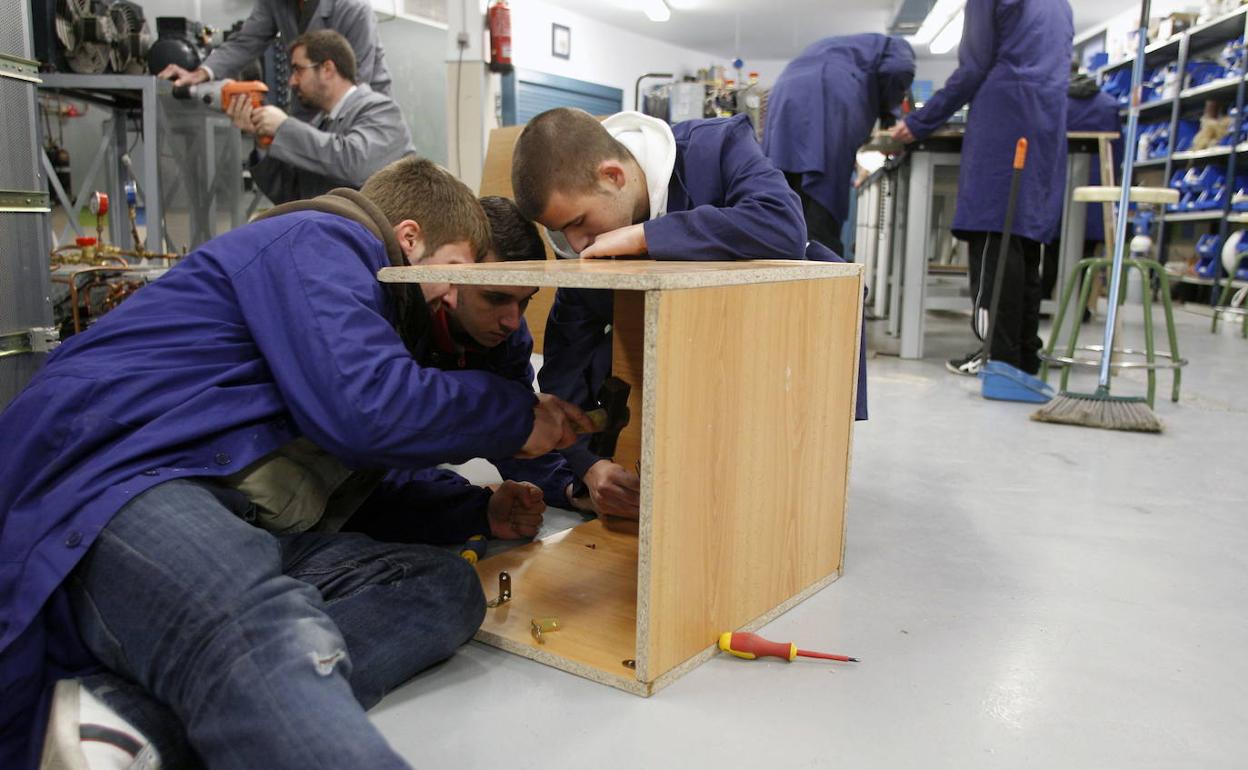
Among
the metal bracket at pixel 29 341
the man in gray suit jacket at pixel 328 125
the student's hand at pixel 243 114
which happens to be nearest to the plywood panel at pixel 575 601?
the metal bracket at pixel 29 341

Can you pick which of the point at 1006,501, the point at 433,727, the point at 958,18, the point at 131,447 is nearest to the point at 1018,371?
the point at 1006,501

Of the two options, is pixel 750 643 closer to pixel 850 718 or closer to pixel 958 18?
pixel 850 718

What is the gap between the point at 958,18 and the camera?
933 cm

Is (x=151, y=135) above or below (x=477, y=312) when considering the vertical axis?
above

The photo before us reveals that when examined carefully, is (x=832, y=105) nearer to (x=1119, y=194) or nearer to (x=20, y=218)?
(x=1119, y=194)

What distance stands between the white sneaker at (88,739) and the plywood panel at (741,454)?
1.74 feet

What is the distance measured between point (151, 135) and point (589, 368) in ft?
8.79

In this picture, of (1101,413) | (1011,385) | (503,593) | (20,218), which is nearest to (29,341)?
(20,218)

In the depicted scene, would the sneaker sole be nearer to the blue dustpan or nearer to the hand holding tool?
the hand holding tool

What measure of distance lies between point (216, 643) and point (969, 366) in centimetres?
340

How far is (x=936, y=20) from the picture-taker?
31.7ft

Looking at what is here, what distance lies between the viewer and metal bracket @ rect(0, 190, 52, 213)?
168 centimetres

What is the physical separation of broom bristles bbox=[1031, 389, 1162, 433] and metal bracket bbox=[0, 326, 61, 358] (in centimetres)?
258

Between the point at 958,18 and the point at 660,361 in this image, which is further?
the point at 958,18
